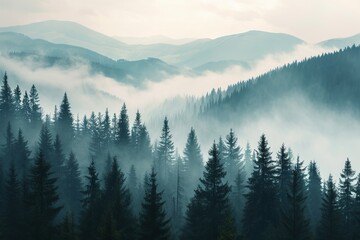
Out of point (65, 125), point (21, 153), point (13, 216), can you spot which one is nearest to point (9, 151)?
point (21, 153)

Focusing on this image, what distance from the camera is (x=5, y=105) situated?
105062 mm

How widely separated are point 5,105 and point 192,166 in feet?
148

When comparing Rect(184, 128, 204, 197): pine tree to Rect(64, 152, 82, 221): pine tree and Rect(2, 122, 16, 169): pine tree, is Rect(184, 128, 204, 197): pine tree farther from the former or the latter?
Rect(2, 122, 16, 169): pine tree

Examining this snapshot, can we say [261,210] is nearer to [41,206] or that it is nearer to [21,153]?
[41,206]

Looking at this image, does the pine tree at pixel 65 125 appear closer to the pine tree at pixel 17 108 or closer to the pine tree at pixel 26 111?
the pine tree at pixel 26 111

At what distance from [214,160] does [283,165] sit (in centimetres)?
1119

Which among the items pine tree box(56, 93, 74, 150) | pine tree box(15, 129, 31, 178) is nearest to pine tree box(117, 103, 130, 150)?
pine tree box(56, 93, 74, 150)

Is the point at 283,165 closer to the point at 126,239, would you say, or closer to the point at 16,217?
the point at 126,239

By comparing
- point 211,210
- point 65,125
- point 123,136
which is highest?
point 65,125

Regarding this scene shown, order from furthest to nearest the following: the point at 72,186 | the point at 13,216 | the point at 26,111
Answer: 1. the point at 26,111
2. the point at 72,186
3. the point at 13,216

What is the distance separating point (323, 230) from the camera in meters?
46.1


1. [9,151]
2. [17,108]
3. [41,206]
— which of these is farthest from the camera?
[17,108]

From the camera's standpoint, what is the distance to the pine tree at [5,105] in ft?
340

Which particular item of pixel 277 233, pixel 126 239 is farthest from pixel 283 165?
pixel 126 239
